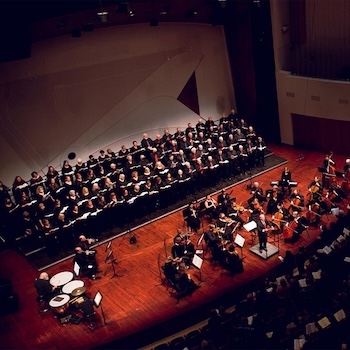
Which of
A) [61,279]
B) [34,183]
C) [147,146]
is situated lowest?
[61,279]

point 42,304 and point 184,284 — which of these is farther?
point 42,304

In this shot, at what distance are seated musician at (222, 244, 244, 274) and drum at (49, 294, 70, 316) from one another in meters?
3.16

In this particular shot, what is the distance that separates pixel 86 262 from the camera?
11.4 metres

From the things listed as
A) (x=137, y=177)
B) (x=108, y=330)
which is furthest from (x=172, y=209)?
(x=108, y=330)

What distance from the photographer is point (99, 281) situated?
11445 mm

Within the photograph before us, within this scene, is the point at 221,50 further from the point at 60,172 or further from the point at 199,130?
the point at 60,172

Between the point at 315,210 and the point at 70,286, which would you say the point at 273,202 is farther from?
the point at 70,286

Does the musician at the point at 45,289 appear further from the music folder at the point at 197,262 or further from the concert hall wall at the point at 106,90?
the concert hall wall at the point at 106,90

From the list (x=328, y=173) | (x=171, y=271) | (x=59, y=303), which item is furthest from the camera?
(x=328, y=173)

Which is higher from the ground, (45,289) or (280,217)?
(45,289)

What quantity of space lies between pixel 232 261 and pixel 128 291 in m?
2.15

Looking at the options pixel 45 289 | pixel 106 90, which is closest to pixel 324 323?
pixel 45 289

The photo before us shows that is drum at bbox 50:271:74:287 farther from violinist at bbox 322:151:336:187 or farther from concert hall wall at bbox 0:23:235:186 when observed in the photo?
violinist at bbox 322:151:336:187

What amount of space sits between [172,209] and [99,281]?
129 inches
